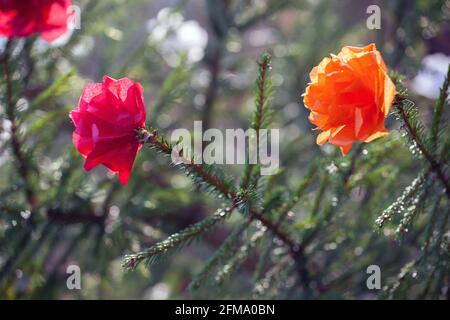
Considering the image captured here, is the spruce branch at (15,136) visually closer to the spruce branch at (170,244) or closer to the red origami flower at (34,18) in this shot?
the red origami flower at (34,18)

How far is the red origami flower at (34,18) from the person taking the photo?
96cm

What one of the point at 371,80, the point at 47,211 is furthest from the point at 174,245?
the point at 47,211

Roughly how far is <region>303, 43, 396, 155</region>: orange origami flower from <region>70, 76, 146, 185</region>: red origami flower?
0.21 metres

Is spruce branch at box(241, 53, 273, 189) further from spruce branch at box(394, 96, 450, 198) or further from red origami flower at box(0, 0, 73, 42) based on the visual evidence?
red origami flower at box(0, 0, 73, 42)

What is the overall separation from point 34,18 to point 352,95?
558 mm

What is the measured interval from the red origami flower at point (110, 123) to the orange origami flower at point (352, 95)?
211mm

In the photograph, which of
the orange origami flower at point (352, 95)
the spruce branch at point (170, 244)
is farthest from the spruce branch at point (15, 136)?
the orange origami flower at point (352, 95)

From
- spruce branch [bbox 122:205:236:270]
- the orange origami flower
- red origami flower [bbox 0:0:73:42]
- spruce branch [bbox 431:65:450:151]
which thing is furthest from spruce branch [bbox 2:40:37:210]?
spruce branch [bbox 431:65:450:151]

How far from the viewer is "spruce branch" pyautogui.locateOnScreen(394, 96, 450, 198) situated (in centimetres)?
68

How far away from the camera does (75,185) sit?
1071mm

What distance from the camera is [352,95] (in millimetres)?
688

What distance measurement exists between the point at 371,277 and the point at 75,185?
53cm

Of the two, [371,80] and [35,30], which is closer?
[371,80]
